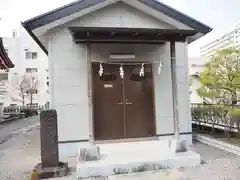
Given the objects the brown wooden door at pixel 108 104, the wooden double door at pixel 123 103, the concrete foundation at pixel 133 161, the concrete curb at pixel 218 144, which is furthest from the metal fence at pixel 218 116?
the brown wooden door at pixel 108 104

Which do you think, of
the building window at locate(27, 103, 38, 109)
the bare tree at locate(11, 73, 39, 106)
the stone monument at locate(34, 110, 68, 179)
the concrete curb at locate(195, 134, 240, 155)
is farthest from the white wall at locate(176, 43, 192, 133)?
the building window at locate(27, 103, 38, 109)

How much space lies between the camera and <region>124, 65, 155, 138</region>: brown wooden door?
7.41 metres

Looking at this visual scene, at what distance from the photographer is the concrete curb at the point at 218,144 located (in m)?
6.52

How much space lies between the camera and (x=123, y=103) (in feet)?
24.3

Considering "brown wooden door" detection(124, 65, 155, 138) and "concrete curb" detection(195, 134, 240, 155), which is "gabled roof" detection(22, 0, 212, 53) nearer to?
"brown wooden door" detection(124, 65, 155, 138)

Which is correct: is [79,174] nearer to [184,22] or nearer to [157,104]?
[157,104]

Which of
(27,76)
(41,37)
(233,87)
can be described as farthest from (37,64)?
(233,87)

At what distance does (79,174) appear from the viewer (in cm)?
514

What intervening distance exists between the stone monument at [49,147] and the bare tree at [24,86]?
24.2 metres

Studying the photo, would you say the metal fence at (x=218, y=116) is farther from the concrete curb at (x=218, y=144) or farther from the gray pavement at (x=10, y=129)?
the gray pavement at (x=10, y=129)

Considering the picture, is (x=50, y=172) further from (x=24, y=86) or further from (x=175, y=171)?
(x=24, y=86)

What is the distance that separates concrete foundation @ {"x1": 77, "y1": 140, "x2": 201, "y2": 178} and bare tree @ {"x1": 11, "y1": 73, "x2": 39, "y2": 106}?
2388 centimetres

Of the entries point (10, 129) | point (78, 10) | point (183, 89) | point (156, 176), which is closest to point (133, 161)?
point (156, 176)

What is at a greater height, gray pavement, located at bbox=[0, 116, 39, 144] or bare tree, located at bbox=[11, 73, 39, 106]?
bare tree, located at bbox=[11, 73, 39, 106]
